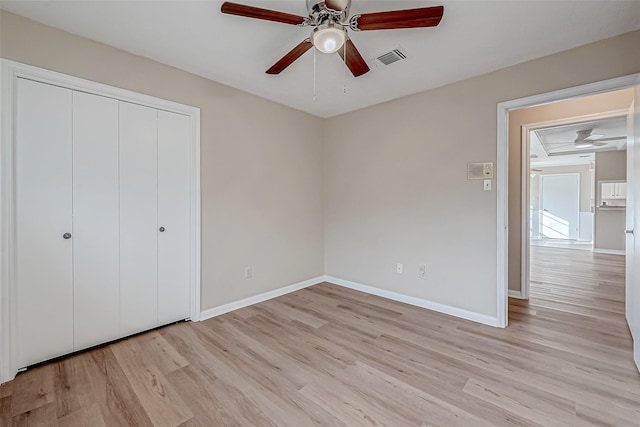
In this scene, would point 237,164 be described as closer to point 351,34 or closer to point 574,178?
point 351,34

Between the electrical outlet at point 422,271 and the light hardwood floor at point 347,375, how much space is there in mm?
418

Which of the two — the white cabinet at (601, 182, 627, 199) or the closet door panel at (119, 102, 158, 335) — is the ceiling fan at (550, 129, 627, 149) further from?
the closet door panel at (119, 102, 158, 335)

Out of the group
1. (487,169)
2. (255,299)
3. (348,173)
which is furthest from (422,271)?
(255,299)

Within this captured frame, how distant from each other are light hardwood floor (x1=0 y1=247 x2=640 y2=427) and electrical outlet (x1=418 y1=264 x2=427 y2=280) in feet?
1.37

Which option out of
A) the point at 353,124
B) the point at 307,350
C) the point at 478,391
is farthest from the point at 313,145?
the point at 478,391

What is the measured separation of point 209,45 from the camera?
221 centimetres

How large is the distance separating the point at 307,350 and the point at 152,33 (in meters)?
2.76

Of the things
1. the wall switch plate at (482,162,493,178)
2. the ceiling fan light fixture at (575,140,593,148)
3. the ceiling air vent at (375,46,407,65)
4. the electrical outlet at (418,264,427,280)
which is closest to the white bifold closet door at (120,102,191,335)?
the ceiling air vent at (375,46,407,65)

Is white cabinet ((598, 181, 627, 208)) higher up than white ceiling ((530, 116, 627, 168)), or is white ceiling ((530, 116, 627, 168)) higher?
white ceiling ((530, 116, 627, 168))

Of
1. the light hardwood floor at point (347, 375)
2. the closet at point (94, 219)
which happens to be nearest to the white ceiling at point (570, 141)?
the light hardwood floor at point (347, 375)

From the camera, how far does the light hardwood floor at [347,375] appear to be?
1.55 metres

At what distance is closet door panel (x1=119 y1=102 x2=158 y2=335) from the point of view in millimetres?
2342

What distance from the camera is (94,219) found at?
7.19 ft

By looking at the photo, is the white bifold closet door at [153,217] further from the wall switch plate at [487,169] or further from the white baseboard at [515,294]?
the white baseboard at [515,294]
